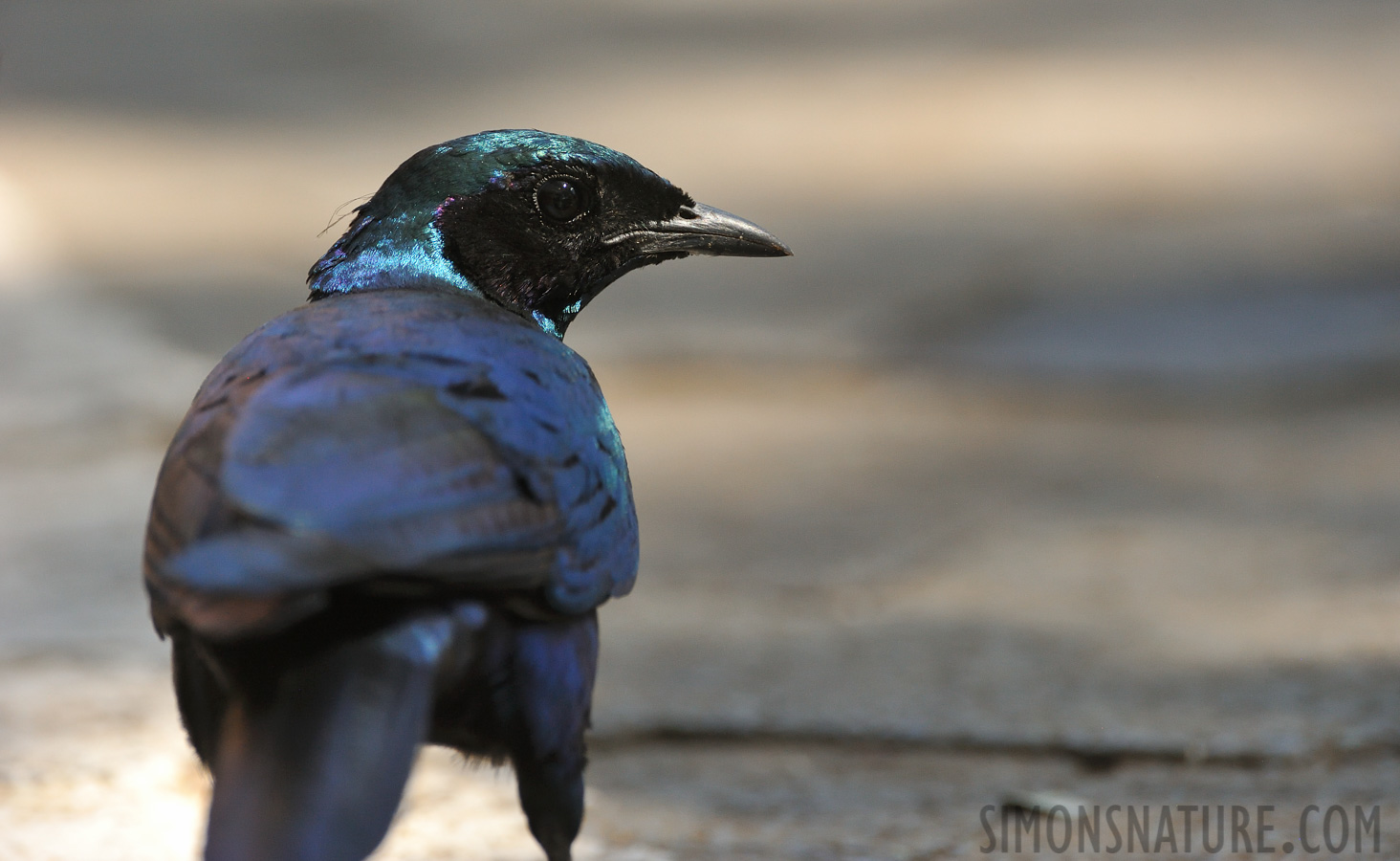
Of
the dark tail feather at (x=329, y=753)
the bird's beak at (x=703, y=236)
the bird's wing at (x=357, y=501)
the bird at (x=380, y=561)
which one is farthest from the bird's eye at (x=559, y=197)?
the dark tail feather at (x=329, y=753)

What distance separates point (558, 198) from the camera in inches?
117

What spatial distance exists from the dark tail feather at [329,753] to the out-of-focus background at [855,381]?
1080 mm

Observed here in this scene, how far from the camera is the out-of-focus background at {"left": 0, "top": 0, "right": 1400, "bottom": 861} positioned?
3.46 meters

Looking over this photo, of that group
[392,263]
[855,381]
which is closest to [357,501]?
[392,263]

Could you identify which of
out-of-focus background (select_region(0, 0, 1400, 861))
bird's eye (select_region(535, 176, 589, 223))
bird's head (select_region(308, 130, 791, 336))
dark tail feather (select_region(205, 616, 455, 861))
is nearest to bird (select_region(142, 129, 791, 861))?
dark tail feather (select_region(205, 616, 455, 861))

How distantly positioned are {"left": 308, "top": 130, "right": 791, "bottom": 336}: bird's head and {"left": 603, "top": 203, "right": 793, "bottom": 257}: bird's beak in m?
0.02

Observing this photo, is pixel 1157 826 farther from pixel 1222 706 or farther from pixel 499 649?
pixel 499 649

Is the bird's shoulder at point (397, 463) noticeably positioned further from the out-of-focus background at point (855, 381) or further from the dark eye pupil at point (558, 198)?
the out-of-focus background at point (855, 381)

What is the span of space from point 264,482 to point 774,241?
1.48 meters

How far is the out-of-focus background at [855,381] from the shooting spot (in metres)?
3.46

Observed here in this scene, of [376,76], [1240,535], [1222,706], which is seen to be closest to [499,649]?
[1222,706]

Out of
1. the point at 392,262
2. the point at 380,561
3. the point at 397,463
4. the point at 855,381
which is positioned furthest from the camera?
the point at 855,381

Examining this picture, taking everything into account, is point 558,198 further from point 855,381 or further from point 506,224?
point 855,381

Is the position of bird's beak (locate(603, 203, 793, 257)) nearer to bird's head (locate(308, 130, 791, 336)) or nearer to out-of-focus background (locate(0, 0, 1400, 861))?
bird's head (locate(308, 130, 791, 336))
